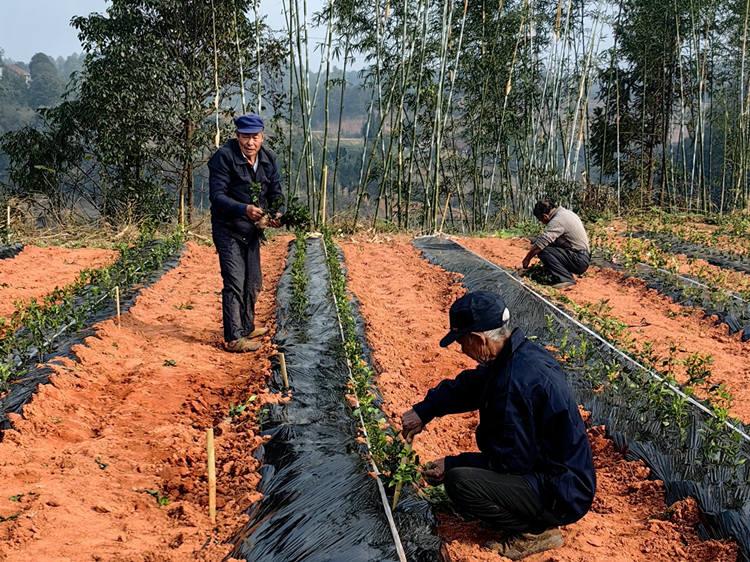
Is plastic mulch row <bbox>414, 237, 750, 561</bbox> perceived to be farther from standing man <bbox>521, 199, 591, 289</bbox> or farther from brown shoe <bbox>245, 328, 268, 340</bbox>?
brown shoe <bbox>245, 328, 268, 340</bbox>

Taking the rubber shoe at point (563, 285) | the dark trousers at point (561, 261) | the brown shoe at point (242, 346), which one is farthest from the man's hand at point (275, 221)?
the rubber shoe at point (563, 285)

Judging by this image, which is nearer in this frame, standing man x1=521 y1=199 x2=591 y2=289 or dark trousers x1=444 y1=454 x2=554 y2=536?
dark trousers x1=444 y1=454 x2=554 y2=536

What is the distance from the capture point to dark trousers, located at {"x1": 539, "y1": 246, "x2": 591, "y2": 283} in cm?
758

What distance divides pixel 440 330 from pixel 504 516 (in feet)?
11.5

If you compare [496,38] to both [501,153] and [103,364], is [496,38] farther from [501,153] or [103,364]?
[103,364]

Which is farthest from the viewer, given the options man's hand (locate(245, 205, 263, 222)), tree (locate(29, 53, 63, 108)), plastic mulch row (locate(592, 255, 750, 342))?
tree (locate(29, 53, 63, 108))

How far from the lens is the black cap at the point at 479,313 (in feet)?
8.34

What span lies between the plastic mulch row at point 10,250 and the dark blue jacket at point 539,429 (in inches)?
314

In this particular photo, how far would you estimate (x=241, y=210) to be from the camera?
466 centimetres

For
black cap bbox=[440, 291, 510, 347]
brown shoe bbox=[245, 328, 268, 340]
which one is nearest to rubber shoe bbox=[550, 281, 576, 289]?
brown shoe bbox=[245, 328, 268, 340]

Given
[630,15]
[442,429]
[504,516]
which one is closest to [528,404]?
[504,516]

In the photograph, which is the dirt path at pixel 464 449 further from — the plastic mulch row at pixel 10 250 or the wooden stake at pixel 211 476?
the plastic mulch row at pixel 10 250

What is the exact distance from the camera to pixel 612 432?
3.96 meters

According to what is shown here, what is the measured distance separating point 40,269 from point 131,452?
216 inches
